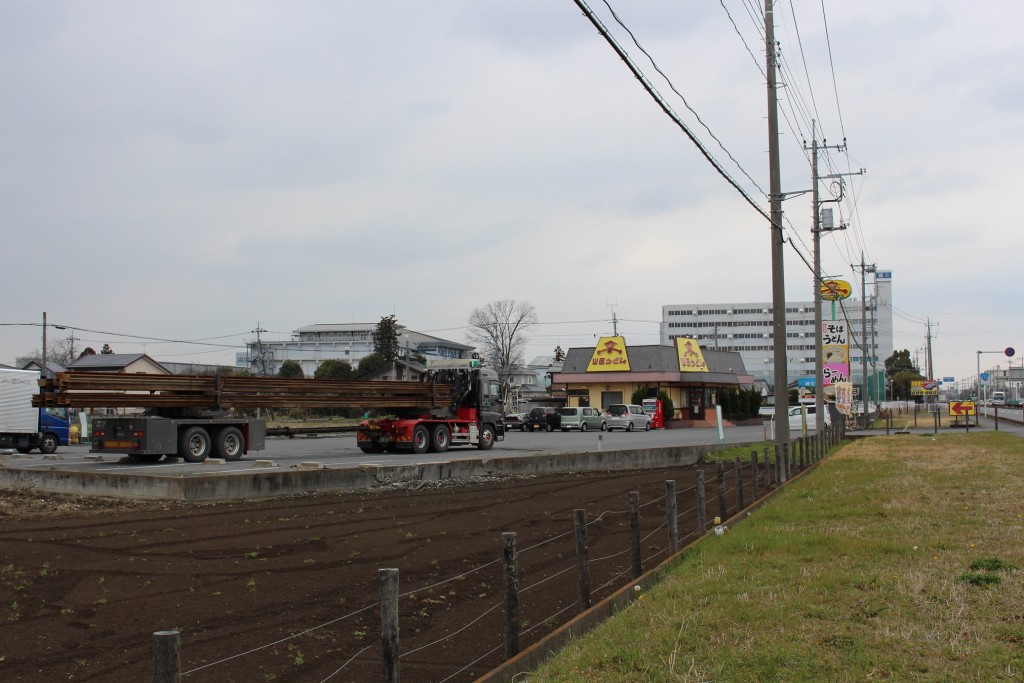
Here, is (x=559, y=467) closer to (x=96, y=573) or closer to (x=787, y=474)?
(x=787, y=474)

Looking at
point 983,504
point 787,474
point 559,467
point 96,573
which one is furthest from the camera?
point 559,467

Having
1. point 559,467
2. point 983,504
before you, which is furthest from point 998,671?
point 559,467

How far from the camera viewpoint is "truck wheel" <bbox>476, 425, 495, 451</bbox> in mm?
31625

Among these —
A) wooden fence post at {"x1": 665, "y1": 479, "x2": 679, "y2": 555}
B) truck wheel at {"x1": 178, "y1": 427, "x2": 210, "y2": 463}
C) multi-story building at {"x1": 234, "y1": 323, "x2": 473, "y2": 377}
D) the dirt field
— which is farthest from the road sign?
multi-story building at {"x1": 234, "y1": 323, "x2": 473, "y2": 377}

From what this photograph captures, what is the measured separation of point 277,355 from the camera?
142625 millimetres

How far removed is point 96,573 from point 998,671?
8816 millimetres

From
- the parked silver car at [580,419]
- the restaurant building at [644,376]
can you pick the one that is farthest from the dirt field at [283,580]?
the restaurant building at [644,376]

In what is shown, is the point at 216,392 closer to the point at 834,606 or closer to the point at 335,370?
the point at 834,606

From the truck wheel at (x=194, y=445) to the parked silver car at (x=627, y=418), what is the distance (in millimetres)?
34324

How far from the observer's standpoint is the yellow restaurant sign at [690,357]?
65875 millimetres

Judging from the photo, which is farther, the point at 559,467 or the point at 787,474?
the point at 559,467

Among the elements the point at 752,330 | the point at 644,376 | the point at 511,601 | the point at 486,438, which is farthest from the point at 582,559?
the point at 752,330

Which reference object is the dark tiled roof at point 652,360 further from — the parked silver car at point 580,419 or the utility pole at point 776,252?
the utility pole at point 776,252

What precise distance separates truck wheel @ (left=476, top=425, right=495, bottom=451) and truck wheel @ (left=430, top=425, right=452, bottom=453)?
158 cm
